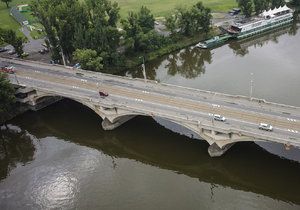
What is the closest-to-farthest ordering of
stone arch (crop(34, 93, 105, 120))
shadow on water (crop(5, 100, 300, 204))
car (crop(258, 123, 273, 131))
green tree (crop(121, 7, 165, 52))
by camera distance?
1. car (crop(258, 123, 273, 131))
2. shadow on water (crop(5, 100, 300, 204))
3. stone arch (crop(34, 93, 105, 120))
4. green tree (crop(121, 7, 165, 52))

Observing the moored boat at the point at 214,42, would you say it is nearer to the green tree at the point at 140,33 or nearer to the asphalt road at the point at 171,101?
the green tree at the point at 140,33

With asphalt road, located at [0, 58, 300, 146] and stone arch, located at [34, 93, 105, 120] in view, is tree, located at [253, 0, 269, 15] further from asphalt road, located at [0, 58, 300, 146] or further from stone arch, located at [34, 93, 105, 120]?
stone arch, located at [34, 93, 105, 120]

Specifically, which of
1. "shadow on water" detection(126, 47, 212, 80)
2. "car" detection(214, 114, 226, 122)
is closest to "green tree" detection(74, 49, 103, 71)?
"shadow on water" detection(126, 47, 212, 80)

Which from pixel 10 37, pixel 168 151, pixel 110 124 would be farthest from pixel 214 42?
pixel 168 151

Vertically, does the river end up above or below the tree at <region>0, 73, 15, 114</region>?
below

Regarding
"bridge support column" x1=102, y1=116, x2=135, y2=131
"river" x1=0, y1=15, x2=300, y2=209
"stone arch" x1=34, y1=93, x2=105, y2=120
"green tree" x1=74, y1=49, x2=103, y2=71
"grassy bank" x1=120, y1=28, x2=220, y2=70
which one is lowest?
"river" x1=0, y1=15, x2=300, y2=209

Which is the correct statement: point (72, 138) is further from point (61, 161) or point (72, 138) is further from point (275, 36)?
point (275, 36)
